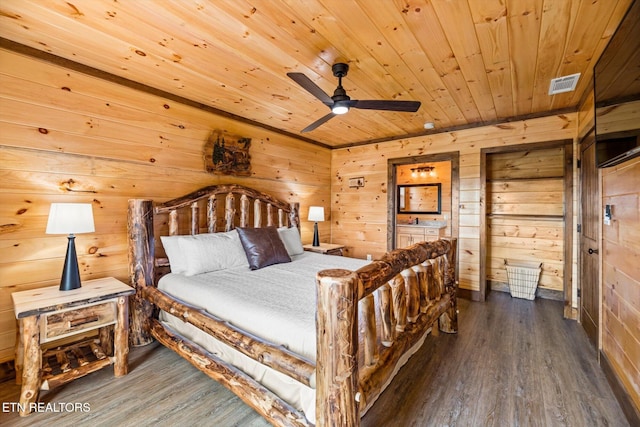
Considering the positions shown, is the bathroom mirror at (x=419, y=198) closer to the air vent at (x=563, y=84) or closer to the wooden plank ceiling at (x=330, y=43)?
the wooden plank ceiling at (x=330, y=43)

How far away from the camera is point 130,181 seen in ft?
9.12

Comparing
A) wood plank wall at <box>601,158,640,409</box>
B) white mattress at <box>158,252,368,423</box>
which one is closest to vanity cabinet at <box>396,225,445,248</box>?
white mattress at <box>158,252,368,423</box>

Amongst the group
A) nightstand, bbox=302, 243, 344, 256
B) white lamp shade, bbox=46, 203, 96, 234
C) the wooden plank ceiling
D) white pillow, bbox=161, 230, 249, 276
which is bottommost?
nightstand, bbox=302, 243, 344, 256

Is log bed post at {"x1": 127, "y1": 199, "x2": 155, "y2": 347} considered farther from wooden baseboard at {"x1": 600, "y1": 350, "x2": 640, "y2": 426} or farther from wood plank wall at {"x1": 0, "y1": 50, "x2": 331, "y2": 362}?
wooden baseboard at {"x1": 600, "y1": 350, "x2": 640, "y2": 426}

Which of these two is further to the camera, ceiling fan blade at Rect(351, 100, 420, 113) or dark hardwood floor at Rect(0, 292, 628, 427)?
ceiling fan blade at Rect(351, 100, 420, 113)

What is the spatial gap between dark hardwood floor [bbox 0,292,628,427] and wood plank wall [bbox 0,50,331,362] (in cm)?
88

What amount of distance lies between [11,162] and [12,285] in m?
Answer: 0.93

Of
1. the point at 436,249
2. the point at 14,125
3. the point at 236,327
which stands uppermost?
the point at 14,125

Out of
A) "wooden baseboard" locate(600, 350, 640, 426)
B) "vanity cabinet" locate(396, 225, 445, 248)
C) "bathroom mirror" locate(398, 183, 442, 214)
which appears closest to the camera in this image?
"wooden baseboard" locate(600, 350, 640, 426)

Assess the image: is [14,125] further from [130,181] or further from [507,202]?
[507,202]

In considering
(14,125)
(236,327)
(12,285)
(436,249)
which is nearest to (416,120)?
(436,249)

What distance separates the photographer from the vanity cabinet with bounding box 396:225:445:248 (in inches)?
185

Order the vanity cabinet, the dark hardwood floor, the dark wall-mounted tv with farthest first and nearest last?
the vanity cabinet, the dark hardwood floor, the dark wall-mounted tv

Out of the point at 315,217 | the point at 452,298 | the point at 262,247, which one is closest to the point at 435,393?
the point at 452,298
